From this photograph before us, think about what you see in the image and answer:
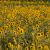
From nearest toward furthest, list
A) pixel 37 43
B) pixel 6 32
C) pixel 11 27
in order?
pixel 37 43 → pixel 6 32 → pixel 11 27

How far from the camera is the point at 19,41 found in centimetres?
325

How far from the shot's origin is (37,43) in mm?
3105

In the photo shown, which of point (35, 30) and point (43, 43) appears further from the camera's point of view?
point (35, 30)

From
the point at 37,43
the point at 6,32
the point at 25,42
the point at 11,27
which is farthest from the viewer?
the point at 11,27

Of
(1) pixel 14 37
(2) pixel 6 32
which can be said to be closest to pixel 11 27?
(2) pixel 6 32

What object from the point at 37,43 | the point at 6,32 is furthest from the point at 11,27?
the point at 37,43

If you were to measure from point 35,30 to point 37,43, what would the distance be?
0.76 meters

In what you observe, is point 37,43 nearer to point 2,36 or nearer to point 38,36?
point 38,36

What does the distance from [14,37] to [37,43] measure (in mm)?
433

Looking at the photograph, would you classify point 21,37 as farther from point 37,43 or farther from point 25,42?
point 37,43

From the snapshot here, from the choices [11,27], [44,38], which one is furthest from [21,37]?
[11,27]

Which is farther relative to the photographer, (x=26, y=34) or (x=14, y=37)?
(x=26, y=34)

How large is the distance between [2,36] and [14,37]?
0.68ft

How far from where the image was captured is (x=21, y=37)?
343 cm
